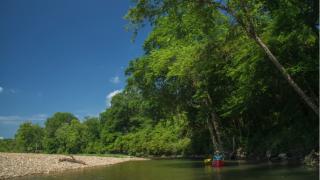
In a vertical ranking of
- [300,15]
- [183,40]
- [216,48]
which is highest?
[183,40]

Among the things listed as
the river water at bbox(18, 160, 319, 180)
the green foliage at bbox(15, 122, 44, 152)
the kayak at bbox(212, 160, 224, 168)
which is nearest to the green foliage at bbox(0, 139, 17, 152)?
the green foliage at bbox(15, 122, 44, 152)

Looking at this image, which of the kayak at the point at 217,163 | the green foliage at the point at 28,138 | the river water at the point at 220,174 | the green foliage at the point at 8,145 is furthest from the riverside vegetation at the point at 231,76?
the green foliage at the point at 8,145

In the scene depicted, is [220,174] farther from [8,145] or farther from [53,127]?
[8,145]

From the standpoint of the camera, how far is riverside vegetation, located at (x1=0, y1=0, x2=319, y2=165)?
1997 centimetres

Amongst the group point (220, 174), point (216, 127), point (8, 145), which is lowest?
point (220, 174)

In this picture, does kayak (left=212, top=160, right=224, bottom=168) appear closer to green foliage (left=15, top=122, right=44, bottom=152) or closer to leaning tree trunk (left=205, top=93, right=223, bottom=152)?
leaning tree trunk (left=205, top=93, right=223, bottom=152)

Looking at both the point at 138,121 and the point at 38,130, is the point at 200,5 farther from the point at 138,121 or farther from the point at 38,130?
the point at 38,130

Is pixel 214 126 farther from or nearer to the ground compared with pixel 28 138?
nearer to the ground

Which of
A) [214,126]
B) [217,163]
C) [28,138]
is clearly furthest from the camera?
[28,138]

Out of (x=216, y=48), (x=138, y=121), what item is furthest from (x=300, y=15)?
(x=138, y=121)

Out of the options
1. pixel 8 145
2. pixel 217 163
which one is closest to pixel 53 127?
pixel 8 145

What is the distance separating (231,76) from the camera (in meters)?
29.2

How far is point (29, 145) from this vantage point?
117500 millimetres

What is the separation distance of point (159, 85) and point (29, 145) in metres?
87.8
